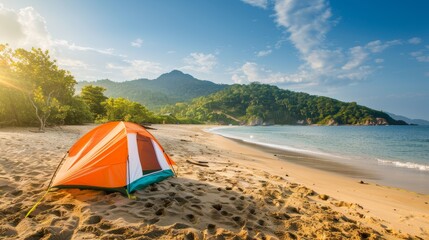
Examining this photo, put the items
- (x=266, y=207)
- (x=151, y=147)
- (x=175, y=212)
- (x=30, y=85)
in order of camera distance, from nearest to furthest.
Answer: (x=175, y=212) → (x=266, y=207) → (x=151, y=147) → (x=30, y=85)

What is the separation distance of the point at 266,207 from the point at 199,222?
74.7 inches

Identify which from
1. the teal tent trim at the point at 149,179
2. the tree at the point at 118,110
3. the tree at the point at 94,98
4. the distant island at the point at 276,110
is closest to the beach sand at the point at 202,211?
the teal tent trim at the point at 149,179

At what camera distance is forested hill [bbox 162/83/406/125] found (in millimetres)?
152250

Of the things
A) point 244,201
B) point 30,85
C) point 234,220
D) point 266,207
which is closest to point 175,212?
point 234,220

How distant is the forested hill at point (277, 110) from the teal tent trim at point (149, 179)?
5239 inches

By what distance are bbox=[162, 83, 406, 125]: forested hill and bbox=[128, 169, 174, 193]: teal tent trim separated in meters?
133

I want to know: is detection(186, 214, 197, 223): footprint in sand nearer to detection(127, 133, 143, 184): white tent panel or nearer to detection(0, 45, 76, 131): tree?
detection(127, 133, 143, 184): white tent panel

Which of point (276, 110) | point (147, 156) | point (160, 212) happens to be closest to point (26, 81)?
point (147, 156)

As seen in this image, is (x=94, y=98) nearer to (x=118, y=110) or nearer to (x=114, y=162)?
(x=118, y=110)

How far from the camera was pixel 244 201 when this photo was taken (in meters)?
5.67

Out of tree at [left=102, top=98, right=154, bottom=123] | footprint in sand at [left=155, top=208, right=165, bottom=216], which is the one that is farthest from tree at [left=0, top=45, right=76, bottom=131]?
tree at [left=102, top=98, right=154, bottom=123]

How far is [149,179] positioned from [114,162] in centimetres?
Result: 113

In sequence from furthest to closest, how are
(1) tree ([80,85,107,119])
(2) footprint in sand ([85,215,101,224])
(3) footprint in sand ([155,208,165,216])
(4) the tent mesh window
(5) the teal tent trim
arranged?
(1) tree ([80,85,107,119]), (4) the tent mesh window, (5) the teal tent trim, (3) footprint in sand ([155,208,165,216]), (2) footprint in sand ([85,215,101,224])

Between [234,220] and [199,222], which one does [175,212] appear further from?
[234,220]
